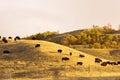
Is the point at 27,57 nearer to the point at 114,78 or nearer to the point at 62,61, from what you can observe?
the point at 62,61

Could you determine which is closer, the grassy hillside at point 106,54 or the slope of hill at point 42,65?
the slope of hill at point 42,65

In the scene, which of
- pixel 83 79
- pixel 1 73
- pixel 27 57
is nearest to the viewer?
pixel 83 79

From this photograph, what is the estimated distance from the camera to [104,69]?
64250 millimetres

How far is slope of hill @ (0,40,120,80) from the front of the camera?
191ft

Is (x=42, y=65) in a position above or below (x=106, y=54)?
below

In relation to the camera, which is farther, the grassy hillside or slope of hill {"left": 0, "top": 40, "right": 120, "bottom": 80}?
the grassy hillside

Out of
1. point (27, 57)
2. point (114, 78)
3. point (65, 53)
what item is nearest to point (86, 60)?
point (65, 53)

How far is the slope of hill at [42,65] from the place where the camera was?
58250 mm

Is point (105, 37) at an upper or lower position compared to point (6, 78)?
upper

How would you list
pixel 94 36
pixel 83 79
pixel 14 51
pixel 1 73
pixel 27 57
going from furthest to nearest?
pixel 94 36 → pixel 14 51 → pixel 27 57 → pixel 1 73 → pixel 83 79

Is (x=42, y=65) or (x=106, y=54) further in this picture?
(x=106, y=54)

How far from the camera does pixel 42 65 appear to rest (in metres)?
62.5

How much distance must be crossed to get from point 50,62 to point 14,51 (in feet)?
30.9

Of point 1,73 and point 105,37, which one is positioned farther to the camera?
point 105,37
